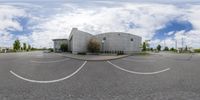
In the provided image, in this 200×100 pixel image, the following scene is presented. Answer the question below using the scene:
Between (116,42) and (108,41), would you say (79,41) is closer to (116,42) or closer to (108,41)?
(108,41)

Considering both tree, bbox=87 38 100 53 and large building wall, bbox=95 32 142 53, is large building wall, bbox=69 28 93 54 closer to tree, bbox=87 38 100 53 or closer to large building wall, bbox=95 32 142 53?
tree, bbox=87 38 100 53

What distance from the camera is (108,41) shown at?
1658 inches

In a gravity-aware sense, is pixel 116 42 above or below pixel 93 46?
above

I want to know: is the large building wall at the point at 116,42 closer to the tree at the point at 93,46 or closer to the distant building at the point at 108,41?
the distant building at the point at 108,41

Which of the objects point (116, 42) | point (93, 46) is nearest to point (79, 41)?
point (93, 46)

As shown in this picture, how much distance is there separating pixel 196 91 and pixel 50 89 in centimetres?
320

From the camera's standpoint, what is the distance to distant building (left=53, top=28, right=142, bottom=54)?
128ft

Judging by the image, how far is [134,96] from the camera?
11.8 ft

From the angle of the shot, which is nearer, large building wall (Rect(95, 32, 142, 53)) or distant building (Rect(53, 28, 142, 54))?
distant building (Rect(53, 28, 142, 54))

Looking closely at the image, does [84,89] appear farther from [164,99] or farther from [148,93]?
[164,99]

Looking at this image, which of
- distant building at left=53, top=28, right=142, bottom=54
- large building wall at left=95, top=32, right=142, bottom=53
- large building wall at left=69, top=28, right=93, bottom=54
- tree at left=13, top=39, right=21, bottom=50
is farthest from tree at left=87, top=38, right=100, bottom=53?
tree at left=13, top=39, right=21, bottom=50

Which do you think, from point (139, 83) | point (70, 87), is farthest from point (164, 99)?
point (70, 87)

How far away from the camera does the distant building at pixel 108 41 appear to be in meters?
A: 39.1

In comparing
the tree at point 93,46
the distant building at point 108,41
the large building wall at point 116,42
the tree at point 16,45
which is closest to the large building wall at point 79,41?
the distant building at point 108,41
